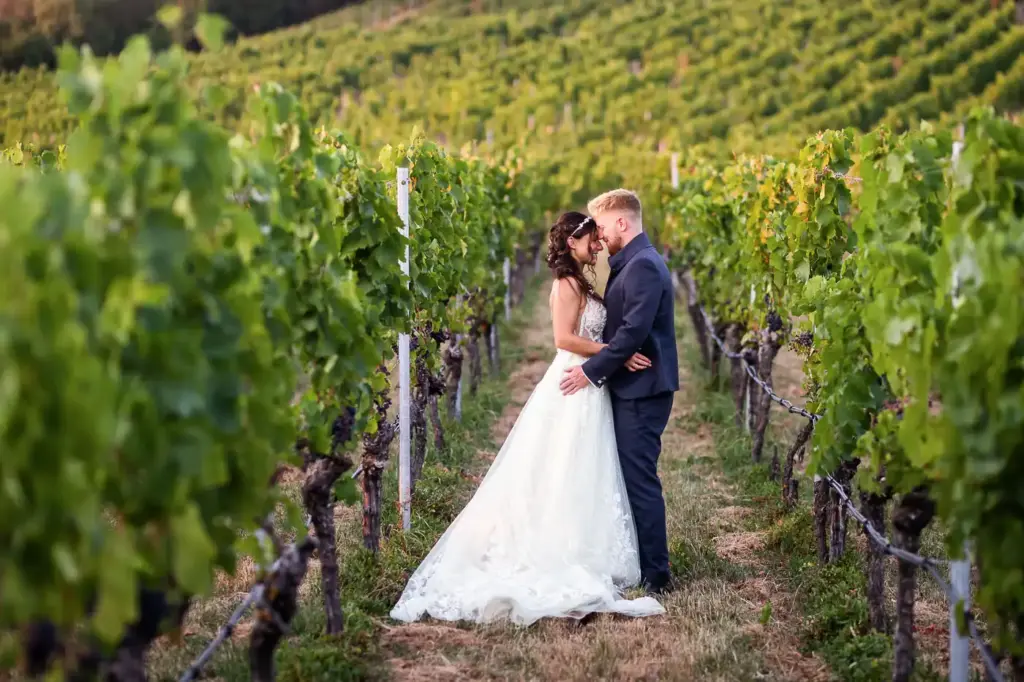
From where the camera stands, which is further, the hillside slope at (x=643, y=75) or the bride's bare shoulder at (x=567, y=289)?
the hillside slope at (x=643, y=75)

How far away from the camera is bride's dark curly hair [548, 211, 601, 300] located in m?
4.73

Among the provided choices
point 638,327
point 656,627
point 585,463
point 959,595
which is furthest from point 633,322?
point 959,595

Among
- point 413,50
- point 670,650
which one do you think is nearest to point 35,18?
point 413,50

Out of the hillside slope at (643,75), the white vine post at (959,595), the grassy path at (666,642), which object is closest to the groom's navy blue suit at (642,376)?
the grassy path at (666,642)

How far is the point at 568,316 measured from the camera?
4805mm

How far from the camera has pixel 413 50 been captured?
38.3 metres

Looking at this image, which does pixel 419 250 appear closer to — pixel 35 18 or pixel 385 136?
pixel 385 136

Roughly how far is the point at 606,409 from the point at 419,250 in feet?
5.49

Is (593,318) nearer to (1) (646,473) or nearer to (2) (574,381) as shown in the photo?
(2) (574,381)

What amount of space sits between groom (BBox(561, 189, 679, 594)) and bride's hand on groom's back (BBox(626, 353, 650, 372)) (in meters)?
0.03

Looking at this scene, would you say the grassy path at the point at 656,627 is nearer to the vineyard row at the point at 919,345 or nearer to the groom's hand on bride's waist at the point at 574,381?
the vineyard row at the point at 919,345

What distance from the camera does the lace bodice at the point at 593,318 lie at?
191 inches

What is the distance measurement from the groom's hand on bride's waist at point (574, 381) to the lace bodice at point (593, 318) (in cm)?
23

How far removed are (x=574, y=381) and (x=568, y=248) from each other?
64 cm
